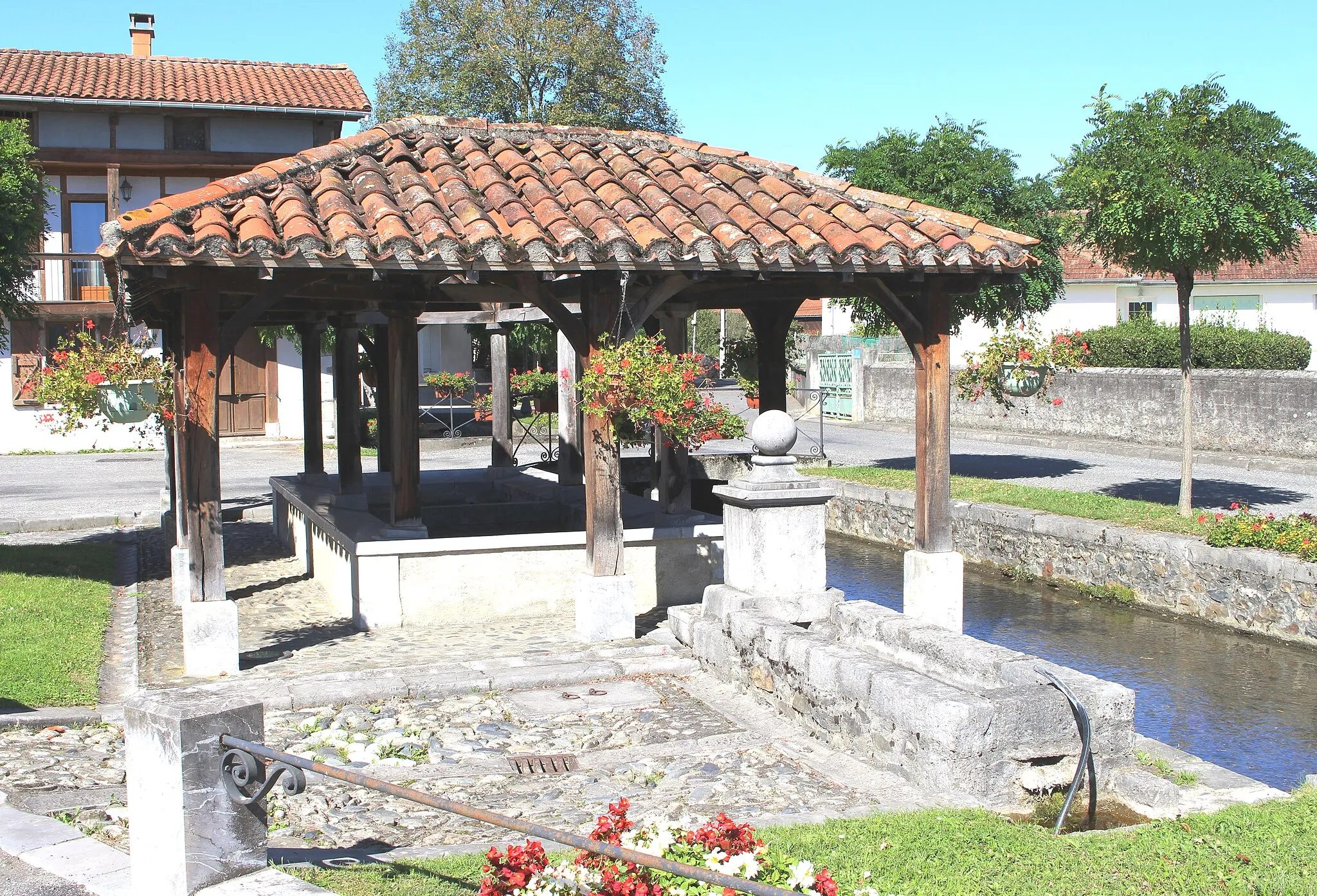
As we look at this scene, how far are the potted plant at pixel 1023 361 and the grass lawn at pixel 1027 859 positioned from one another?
467 centimetres

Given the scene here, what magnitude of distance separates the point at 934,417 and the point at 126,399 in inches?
221

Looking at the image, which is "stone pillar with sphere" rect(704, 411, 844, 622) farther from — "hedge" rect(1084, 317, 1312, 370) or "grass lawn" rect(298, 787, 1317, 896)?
"hedge" rect(1084, 317, 1312, 370)

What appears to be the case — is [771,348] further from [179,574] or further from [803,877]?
[803,877]

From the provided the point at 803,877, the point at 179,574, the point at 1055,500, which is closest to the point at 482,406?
the point at 1055,500

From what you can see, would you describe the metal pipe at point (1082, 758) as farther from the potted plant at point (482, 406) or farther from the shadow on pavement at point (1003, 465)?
the potted plant at point (482, 406)

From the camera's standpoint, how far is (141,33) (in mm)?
29672

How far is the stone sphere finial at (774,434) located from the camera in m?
8.17

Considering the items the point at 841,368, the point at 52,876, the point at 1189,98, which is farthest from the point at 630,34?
the point at 52,876

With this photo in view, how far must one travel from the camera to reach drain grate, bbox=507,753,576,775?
6.03m

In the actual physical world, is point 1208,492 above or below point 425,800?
below

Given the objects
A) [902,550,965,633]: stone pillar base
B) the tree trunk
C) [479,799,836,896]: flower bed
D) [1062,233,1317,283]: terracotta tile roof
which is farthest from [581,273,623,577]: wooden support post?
[1062,233,1317,283]: terracotta tile roof

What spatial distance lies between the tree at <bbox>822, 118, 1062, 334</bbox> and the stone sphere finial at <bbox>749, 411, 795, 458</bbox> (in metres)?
9.62

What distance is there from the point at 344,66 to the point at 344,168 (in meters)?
21.2

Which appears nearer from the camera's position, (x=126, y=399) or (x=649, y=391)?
(x=126, y=399)
